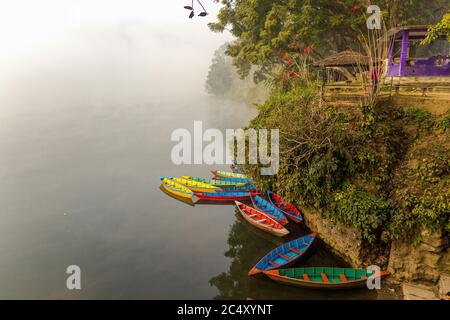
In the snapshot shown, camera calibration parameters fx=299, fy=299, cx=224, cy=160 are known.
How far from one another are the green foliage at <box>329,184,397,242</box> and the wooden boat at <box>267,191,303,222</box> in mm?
3594

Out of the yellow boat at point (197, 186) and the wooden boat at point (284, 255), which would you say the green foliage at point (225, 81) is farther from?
the wooden boat at point (284, 255)

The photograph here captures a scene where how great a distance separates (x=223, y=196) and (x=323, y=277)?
9.33 meters

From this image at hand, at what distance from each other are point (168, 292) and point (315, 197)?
734 centimetres

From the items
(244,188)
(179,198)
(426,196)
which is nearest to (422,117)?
(426,196)

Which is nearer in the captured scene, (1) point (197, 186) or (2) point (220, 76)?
(1) point (197, 186)

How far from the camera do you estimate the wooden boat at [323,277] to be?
1097 centimetres

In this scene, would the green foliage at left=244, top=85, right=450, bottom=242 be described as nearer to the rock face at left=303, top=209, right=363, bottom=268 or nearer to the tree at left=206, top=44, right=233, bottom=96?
the rock face at left=303, top=209, right=363, bottom=268

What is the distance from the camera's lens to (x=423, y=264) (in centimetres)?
1065

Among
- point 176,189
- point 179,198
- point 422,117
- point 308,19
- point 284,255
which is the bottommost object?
point 284,255

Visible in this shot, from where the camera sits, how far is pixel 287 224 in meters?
15.8

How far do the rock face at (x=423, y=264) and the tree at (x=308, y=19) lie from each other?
1539 cm

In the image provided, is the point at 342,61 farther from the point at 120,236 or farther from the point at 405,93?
the point at 120,236

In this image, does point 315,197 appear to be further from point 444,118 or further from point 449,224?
point 444,118

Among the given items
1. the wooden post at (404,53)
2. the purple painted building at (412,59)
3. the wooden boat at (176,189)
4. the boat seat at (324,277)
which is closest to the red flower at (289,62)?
the purple painted building at (412,59)
